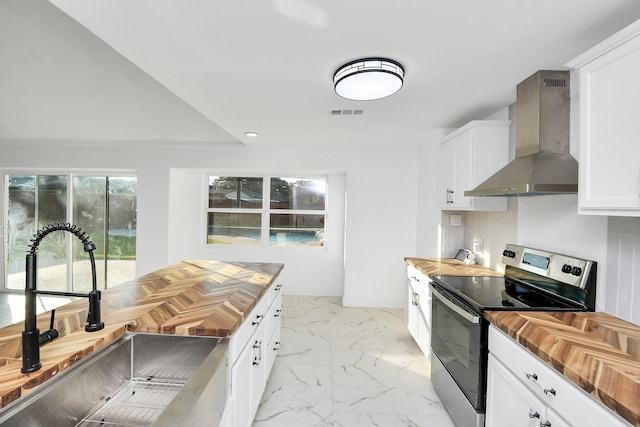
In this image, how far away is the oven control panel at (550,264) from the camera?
1.60 meters

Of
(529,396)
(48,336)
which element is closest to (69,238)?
(48,336)

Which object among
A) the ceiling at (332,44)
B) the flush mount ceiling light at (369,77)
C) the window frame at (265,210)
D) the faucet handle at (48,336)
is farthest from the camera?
the window frame at (265,210)

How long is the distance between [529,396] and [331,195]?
3592 mm

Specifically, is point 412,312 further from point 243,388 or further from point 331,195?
point 331,195

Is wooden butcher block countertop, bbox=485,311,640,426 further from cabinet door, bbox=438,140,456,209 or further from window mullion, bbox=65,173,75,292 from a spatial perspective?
window mullion, bbox=65,173,75,292

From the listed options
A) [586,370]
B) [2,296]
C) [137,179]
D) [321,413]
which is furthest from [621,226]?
[2,296]

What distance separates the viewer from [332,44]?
4.97 ft

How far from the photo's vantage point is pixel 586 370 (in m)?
0.99

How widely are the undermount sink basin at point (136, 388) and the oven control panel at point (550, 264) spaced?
6.22ft

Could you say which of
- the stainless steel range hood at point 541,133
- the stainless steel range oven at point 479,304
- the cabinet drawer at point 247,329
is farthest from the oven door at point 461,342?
the cabinet drawer at point 247,329

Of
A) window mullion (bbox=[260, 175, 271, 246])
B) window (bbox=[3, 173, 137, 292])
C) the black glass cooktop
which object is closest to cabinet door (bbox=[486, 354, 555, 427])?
the black glass cooktop

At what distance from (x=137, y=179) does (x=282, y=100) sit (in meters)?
3.03

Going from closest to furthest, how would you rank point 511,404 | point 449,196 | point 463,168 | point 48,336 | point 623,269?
point 48,336
point 511,404
point 623,269
point 463,168
point 449,196

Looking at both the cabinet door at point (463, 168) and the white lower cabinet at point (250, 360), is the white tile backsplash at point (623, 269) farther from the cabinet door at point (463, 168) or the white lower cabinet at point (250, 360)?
the white lower cabinet at point (250, 360)
